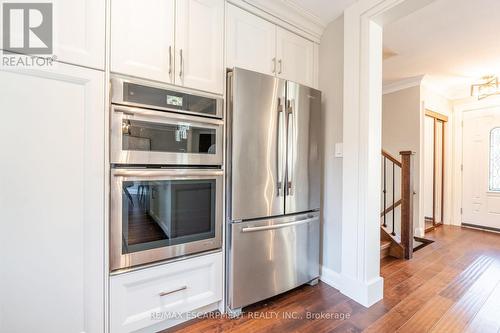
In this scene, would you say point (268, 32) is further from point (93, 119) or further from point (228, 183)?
point (93, 119)

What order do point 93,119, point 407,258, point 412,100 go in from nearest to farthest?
1. point 93,119
2. point 407,258
3. point 412,100

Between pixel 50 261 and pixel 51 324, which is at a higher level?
pixel 50 261

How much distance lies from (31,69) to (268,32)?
5.33 ft

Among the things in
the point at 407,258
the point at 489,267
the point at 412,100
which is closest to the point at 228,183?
the point at 407,258

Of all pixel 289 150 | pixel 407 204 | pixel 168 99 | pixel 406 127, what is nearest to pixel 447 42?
pixel 406 127

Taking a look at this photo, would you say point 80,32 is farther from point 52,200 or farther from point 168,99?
point 52,200

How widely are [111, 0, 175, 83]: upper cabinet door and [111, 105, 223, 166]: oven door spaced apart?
10.0 inches

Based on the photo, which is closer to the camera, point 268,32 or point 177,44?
point 177,44

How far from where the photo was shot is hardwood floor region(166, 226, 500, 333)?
1667 millimetres

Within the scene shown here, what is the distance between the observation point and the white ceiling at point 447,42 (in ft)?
7.36

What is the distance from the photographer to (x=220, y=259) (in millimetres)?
1759

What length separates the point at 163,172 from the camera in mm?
1494

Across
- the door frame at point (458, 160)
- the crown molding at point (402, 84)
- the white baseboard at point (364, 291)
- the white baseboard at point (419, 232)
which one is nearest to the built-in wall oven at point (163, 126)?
the white baseboard at point (364, 291)

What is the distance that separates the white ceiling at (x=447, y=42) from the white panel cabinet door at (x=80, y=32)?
2661mm
